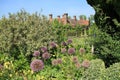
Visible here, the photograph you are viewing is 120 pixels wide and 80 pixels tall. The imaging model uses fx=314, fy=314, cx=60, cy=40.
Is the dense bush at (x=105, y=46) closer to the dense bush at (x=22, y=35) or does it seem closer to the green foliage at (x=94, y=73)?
the dense bush at (x=22, y=35)

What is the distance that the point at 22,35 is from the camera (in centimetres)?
1023

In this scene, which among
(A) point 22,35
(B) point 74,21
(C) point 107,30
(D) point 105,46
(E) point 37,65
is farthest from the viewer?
(B) point 74,21

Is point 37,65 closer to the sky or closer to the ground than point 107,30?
closer to the ground

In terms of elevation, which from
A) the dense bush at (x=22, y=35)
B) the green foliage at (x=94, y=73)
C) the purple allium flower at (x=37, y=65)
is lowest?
the green foliage at (x=94, y=73)

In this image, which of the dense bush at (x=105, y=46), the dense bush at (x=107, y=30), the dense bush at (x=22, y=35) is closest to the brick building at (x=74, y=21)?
the dense bush at (x=22, y=35)

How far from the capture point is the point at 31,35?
9.88 metres

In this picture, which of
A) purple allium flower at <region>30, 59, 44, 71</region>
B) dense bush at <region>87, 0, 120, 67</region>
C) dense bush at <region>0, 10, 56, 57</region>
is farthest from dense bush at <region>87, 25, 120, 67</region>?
purple allium flower at <region>30, 59, 44, 71</region>

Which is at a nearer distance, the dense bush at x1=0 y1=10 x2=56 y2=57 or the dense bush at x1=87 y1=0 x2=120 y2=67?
the dense bush at x1=87 y1=0 x2=120 y2=67

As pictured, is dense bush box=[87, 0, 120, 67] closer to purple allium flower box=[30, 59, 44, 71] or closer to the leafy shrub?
the leafy shrub

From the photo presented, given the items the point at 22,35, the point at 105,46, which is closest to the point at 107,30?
the point at 105,46

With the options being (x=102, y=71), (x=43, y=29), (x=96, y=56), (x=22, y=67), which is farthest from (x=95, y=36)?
(x=102, y=71)

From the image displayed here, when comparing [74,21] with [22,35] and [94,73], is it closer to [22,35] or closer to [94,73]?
[22,35]

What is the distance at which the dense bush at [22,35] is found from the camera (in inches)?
393

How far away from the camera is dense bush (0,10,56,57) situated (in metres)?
9.98
